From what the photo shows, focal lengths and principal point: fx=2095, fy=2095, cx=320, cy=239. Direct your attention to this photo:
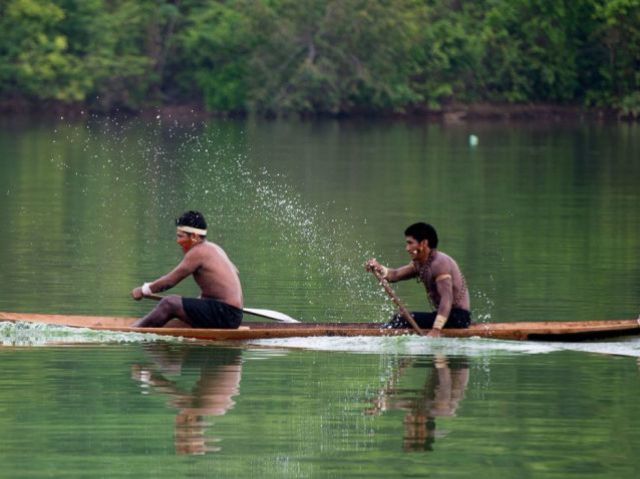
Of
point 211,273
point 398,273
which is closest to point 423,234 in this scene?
point 398,273

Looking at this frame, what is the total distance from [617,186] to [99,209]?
37.8 feet

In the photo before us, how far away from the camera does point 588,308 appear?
21516mm

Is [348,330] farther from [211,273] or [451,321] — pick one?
[211,273]

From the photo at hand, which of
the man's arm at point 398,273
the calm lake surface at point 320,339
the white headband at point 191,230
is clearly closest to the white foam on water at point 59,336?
the calm lake surface at point 320,339

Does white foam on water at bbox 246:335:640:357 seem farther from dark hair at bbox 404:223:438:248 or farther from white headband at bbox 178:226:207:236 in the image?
white headband at bbox 178:226:207:236

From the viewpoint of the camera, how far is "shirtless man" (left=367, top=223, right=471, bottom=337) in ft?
60.0

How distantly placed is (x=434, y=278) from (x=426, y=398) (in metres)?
3.08

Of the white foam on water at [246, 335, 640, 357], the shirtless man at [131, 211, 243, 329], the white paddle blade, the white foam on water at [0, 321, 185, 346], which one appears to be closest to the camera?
the white foam on water at [246, 335, 640, 357]

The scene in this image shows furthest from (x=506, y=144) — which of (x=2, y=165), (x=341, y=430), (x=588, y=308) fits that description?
(x=341, y=430)

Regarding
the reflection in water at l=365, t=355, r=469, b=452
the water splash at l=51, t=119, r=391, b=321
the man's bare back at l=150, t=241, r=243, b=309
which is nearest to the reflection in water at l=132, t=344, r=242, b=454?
the man's bare back at l=150, t=241, r=243, b=309

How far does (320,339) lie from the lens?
18.2 m

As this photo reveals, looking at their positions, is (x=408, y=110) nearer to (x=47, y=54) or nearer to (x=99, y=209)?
(x=47, y=54)

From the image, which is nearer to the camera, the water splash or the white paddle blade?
the white paddle blade

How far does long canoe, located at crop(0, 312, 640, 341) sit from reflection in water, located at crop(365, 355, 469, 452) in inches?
33.9
